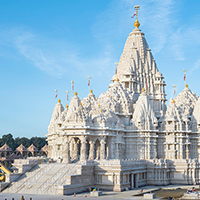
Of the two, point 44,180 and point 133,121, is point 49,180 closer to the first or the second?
point 44,180

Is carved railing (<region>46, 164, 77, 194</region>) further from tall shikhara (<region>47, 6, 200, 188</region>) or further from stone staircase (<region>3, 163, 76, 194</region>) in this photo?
tall shikhara (<region>47, 6, 200, 188</region>)

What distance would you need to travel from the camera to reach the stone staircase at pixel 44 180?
119 feet

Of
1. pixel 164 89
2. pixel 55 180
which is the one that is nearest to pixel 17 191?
pixel 55 180

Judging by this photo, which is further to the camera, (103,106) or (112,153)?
(103,106)

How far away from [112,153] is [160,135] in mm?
9792

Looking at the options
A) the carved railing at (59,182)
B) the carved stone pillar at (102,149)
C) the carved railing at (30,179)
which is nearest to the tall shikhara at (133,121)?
the carved stone pillar at (102,149)

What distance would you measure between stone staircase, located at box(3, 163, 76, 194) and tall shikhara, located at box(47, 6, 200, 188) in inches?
117

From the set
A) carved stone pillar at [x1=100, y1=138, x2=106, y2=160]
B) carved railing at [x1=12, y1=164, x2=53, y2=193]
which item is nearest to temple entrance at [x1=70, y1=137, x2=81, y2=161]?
carved stone pillar at [x1=100, y1=138, x2=106, y2=160]

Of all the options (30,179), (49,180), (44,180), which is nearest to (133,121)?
(49,180)

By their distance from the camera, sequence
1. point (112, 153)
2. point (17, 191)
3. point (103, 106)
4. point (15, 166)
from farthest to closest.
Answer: point (103, 106) → point (112, 153) → point (15, 166) → point (17, 191)

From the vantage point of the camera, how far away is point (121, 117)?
57.2m

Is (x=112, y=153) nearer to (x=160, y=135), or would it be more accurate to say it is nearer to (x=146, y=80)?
(x=160, y=135)

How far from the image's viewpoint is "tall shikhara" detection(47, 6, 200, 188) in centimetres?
4756

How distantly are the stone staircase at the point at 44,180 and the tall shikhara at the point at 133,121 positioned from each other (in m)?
2.96
